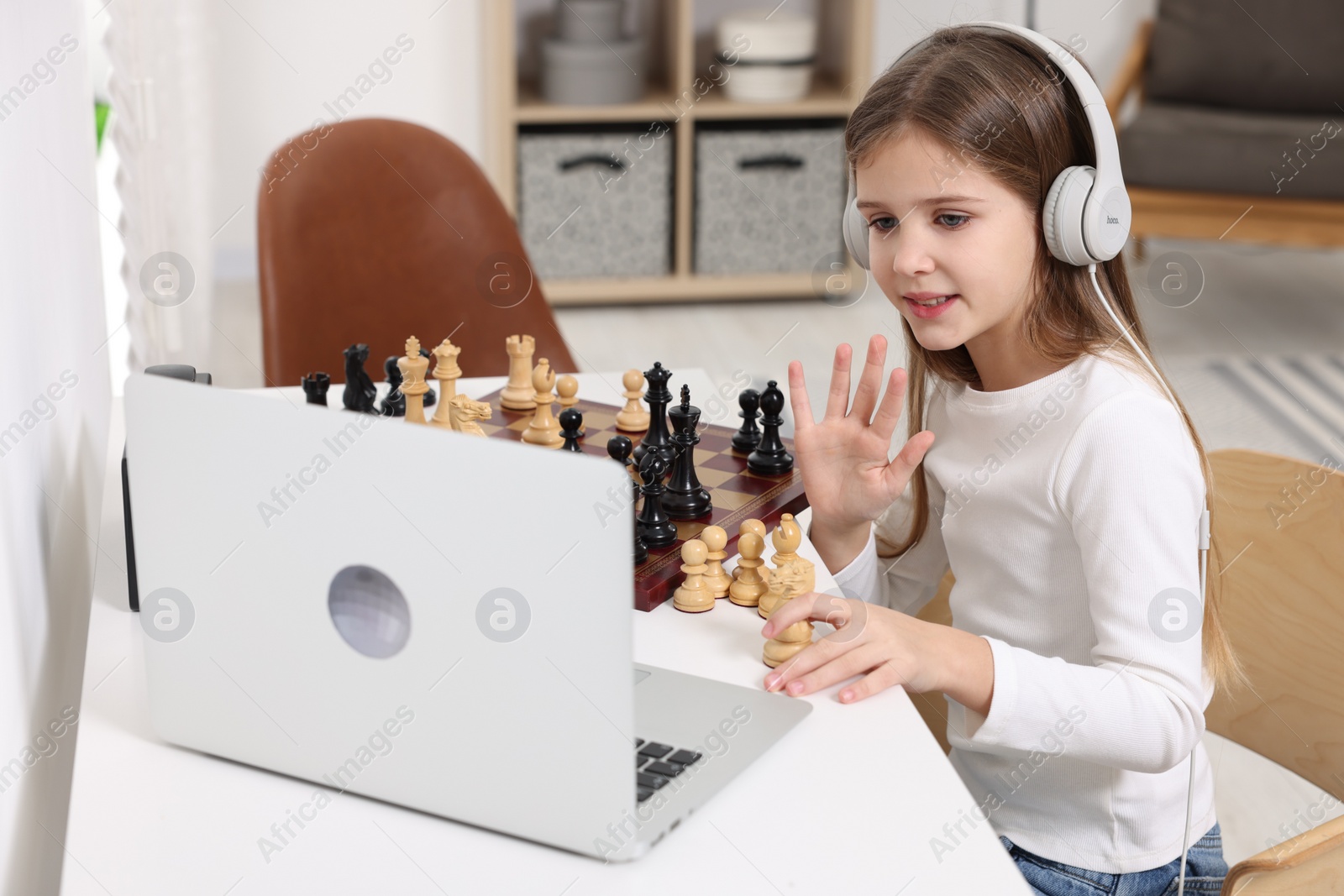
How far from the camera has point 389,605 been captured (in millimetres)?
715

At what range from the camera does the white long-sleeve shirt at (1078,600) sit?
923 mm

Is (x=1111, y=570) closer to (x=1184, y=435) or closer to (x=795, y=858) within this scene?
(x=1184, y=435)

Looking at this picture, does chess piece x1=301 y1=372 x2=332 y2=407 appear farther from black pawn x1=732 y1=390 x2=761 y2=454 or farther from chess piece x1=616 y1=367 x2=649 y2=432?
black pawn x1=732 y1=390 x2=761 y2=454

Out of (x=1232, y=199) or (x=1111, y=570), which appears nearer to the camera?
(x=1111, y=570)

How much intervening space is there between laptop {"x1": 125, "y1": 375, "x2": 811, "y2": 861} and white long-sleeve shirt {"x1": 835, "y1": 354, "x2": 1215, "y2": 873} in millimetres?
271

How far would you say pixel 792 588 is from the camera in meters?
0.98

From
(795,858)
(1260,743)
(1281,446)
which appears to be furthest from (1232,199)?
(795,858)

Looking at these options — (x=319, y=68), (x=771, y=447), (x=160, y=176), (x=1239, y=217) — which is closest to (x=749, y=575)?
(x=771, y=447)

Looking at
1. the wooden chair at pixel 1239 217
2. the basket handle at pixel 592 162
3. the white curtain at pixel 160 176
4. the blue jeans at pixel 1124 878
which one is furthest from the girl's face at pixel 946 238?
the basket handle at pixel 592 162

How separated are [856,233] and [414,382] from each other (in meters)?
0.46

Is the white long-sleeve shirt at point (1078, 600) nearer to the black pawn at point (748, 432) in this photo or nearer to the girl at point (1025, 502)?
the girl at point (1025, 502)

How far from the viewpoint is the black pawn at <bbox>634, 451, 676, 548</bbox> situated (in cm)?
107

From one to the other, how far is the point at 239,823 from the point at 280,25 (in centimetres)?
328

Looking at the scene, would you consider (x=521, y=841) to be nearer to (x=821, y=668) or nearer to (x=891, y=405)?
(x=821, y=668)
